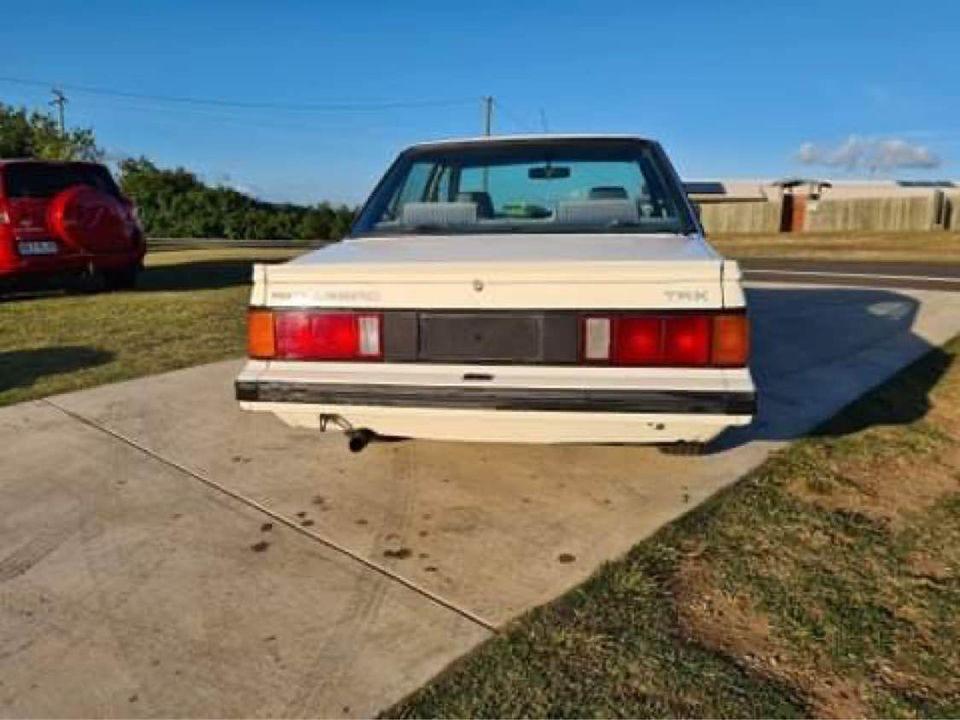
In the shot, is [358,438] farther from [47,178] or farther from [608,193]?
[47,178]

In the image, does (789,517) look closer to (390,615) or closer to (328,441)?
(390,615)

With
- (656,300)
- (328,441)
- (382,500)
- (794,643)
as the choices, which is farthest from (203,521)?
(794,643)

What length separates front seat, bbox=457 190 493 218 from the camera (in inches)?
152

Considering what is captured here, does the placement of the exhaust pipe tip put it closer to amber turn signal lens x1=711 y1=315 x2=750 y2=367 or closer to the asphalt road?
amber turn signal lens x1=711 y1=315 x2=750 y2=367

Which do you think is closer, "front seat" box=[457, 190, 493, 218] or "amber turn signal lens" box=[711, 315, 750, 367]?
"amber turn signal lens" box=[711, 315, 750, 367]

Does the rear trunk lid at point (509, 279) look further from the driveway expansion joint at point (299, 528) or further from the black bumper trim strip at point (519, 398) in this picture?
the driveway expansion joint at point (299, 528)

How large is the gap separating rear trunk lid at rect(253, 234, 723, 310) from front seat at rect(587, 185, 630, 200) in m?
0.68

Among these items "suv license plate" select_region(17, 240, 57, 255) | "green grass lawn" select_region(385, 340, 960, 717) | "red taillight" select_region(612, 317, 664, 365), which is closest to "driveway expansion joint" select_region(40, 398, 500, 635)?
"green grass lawn" select_region(385, 340, 960, 717)

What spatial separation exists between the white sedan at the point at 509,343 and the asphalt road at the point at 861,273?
9653 millimetres

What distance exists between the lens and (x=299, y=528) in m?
3.00

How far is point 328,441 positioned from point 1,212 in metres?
6.18

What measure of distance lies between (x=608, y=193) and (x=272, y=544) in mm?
2251

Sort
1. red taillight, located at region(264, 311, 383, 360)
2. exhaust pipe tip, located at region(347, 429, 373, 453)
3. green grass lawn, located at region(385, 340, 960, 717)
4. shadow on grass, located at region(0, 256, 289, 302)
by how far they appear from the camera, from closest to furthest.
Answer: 1. green grass lawn, located at region(385, 340, 960, 717)
2. red taillight, located at region(264, 311, 383, 360)
3. exhaust pipe tip, located at region(347, 429, 373, 453)
4. shadow on grass, located at region(0, 256, 289, 302)

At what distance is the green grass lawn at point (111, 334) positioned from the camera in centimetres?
539
